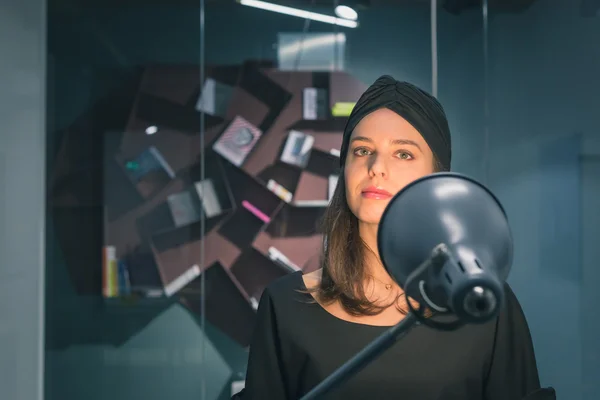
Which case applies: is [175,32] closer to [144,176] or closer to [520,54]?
[144,176]

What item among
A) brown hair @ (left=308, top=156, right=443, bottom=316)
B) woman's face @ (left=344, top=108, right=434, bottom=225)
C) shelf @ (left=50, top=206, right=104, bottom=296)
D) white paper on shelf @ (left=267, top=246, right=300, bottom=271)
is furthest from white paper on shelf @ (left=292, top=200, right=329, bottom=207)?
woman's face @ (left=344, top=108, right=434, bottom=225)

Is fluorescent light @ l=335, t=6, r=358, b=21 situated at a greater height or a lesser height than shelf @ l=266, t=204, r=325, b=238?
greater

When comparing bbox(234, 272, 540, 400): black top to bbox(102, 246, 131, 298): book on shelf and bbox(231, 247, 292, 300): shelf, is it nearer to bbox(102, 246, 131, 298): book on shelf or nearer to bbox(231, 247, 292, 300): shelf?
bbox(231, 247, 292, 300): shelf

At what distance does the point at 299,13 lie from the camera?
2838 millimetres

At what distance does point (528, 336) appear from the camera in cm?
115

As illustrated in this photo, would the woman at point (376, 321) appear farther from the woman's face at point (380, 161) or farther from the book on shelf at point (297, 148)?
the book on shelf at point (297, 148)

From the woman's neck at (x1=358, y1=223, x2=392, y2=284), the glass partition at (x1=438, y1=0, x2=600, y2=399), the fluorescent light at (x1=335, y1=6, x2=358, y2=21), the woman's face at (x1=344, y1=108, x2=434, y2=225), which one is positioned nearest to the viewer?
the woman's face at (x1=344, y1=108, x2=434, y2=225)

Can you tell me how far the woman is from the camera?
1115 millimetres

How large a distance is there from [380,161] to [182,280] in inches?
77.7

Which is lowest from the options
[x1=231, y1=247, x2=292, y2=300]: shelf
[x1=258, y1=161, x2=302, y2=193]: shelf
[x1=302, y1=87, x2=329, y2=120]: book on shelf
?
[x1=231, y1=247, x2=292, y2=300]: shelf

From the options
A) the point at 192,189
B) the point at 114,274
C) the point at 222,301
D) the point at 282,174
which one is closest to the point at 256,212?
the point at 282,174

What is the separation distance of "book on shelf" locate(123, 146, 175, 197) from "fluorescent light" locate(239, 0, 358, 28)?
0.80 metres

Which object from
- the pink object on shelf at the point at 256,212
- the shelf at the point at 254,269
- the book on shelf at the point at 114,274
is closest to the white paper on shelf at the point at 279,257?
the shelf at the point at 254,269

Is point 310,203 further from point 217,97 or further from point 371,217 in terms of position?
point 371,217
